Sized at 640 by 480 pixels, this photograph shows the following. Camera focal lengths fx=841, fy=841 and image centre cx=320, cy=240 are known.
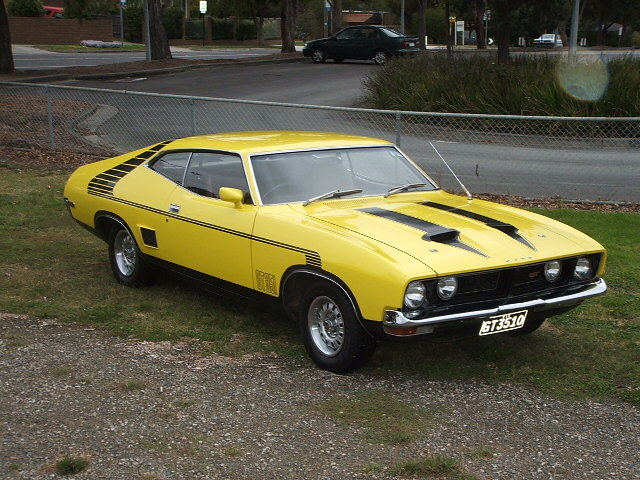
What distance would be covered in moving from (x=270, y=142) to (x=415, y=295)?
2.11m

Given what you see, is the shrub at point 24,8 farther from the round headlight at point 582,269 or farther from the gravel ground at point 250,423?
the round headlight at point 582,269

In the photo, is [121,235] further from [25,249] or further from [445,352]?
[445,352]

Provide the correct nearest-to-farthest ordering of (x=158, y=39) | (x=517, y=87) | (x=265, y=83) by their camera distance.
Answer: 1. (x=517, y=87)
2. (x=265, y=83)
3. (x=158, y=39)

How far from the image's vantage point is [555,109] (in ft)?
54.2

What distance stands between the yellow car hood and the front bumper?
26 cm

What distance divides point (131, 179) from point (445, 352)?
10.1ft

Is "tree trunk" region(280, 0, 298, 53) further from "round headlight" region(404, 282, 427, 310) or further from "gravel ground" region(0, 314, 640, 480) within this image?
"round headlight" region(404, 282, 427, 310)

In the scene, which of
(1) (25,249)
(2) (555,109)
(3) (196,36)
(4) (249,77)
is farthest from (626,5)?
(1) (25,249)

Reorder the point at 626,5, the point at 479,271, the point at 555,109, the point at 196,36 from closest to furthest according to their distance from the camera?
the point at 479,271, the point at 555,109, the point at 626,5, the point at 196,36

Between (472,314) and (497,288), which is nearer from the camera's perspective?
(472,314)

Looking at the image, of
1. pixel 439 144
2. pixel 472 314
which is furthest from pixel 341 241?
pixel 439 144

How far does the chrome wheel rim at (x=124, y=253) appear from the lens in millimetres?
7162

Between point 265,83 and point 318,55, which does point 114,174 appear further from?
point 318,55

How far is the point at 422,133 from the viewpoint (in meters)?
14.5
